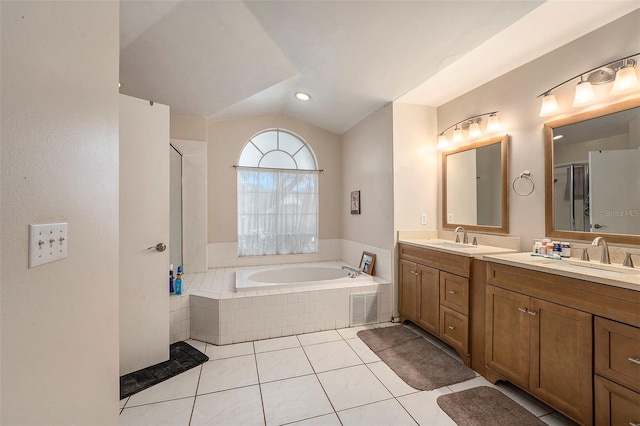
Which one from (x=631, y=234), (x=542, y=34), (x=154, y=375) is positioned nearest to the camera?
(x=631, y=234)

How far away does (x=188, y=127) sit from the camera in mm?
3482

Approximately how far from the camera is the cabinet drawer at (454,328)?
2.16 m

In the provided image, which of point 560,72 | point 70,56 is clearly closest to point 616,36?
point 560,72

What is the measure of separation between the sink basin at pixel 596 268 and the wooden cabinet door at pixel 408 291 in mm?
1210

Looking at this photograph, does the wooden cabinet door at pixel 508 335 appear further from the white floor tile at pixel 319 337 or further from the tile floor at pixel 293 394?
the white floor tile at pixel 319 337

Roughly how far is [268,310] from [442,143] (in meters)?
2.56

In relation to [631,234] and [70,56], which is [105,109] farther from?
[631,234]

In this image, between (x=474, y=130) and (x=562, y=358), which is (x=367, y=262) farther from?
(x=562, y=358)

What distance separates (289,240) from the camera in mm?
4105

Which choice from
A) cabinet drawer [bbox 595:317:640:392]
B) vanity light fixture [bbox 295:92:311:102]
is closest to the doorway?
vanity light fixture [bbox 295:92:311:102]

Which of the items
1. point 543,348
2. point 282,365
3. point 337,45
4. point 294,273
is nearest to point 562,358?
point 543,348

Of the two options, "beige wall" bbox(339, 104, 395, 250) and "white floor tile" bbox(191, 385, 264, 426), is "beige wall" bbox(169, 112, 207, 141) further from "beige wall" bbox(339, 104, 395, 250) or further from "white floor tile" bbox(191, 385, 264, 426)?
"white floor tile" bbox(191, 385, 264, 426)

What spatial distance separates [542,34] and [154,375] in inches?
145

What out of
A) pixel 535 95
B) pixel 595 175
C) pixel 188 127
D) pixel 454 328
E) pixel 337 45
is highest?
pixel 337 45
